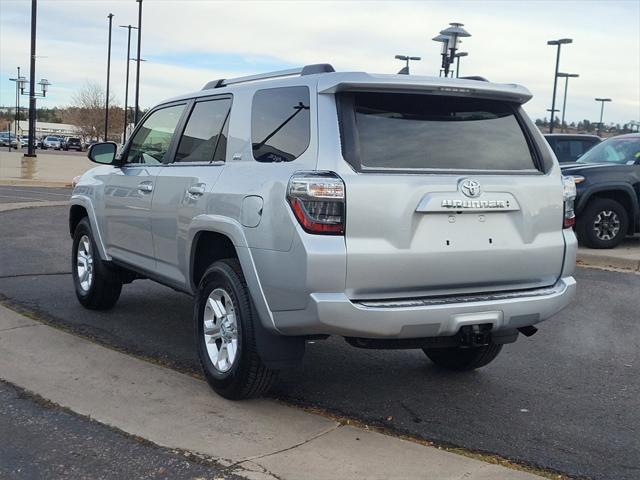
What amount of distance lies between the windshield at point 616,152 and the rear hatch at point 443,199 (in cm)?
794

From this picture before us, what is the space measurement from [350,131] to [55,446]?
87.4 inches

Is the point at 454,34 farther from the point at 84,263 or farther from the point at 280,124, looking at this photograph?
the point at 280,124

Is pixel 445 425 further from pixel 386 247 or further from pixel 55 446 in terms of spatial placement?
pixel 55 446

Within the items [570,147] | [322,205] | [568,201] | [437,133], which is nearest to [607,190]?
[570,147]

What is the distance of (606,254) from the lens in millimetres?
10781

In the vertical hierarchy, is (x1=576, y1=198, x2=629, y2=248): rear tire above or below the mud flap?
above

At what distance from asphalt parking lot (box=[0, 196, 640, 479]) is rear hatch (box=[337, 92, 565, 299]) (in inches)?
32.1

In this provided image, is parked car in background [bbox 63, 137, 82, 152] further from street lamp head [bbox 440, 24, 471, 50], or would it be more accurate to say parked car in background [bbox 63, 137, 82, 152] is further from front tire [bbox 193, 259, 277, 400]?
front tire [bbox 193, 259, 277, 400]

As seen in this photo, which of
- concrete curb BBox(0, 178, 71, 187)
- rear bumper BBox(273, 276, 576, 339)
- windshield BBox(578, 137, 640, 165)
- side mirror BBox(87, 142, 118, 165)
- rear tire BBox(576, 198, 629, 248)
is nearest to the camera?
rear bumper BBox(273, 276, 576, 339)

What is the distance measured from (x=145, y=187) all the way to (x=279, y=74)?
1.56m

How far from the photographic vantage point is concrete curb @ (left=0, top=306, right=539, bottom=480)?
3734mm

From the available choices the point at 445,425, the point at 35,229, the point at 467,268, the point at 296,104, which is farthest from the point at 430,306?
the point at 35,229

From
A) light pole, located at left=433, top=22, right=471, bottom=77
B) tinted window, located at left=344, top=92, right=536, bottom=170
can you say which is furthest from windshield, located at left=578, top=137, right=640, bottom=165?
tinted window, located at left=344, top=92, right=536, bottom=170

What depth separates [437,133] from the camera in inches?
171
